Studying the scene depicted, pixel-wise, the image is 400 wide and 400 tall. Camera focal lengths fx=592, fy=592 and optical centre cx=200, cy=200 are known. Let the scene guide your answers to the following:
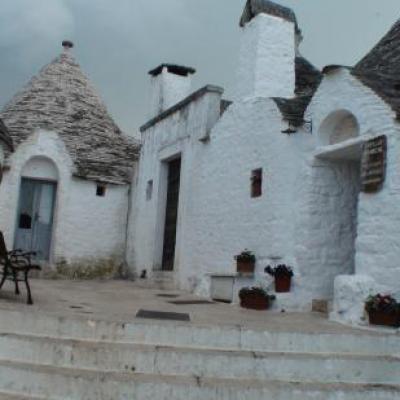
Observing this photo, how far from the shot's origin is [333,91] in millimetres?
8484

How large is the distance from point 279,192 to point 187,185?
10.8ft

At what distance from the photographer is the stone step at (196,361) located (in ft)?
17.7

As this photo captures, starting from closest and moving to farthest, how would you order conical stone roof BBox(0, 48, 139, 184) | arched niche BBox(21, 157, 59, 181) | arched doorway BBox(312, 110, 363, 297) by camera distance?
arched doorway BBox(312, 110, 363, 297) < arched niche BBox(21, 157, 59, 181) < conical stone roof BBox(0, 48, 139, 184)

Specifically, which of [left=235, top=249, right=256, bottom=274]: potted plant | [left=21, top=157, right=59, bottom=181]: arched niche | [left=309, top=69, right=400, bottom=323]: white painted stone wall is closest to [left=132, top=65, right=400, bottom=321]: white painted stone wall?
[left=309, top=69, right=400, bottom=323]: white painted stone wall

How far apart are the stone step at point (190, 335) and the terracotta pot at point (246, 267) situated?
3769 millimetres

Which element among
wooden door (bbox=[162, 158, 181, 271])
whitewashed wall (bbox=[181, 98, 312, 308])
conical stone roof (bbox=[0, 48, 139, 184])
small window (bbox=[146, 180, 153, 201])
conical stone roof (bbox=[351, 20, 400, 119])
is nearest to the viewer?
conical stone roof (bbox=[351, 20, 400, 119])

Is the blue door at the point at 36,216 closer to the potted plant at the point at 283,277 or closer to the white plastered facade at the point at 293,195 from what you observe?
the white plastered facade at the point at 293,195

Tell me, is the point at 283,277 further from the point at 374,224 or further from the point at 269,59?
the point at 269,59

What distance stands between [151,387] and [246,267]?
5.03m

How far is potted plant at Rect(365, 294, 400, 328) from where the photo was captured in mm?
6824

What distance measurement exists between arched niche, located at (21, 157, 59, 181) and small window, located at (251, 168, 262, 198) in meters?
7.01

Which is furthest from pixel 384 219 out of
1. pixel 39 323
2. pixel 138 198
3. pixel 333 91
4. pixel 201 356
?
pixel 138 198

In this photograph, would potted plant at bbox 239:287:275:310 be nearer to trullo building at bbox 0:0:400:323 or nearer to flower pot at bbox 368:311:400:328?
trullo building at bbox 0:0:400:323

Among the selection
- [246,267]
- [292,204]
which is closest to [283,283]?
[246,267]
